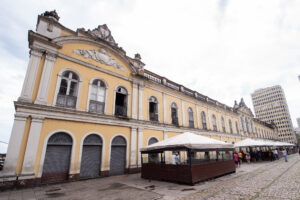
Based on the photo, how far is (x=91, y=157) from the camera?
383 inches

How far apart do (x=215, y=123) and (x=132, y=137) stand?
49.7 feet

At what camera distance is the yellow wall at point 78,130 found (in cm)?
823

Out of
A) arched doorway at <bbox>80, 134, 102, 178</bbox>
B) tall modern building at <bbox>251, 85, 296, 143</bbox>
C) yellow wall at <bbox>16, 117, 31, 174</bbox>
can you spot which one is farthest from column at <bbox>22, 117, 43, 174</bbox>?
tall modern building at <bbox>251, 85, 296, 143</bbox>

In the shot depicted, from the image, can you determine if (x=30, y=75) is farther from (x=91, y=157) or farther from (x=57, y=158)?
(x=91, y=157)

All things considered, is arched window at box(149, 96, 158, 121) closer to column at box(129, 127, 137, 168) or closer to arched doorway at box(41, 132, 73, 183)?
column at box(129, 127, 137, 168)

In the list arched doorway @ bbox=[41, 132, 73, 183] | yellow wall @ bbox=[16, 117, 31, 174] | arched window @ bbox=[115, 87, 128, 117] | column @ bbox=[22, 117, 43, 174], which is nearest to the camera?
yellow wall @ bbox=[16, 117, 31, 174]

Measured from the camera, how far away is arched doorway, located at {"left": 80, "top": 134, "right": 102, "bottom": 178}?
935 centimetres

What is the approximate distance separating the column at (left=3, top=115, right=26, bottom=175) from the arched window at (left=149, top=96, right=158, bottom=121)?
363 inches

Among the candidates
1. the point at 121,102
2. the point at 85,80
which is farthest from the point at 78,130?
the point at 121,102

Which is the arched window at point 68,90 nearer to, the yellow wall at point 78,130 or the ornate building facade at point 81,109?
the ornate building facade at point 81,109

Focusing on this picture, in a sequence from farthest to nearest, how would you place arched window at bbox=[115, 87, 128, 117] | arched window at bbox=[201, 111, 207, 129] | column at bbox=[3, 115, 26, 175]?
arched window at bbox=[201, 111, 207, 129]
arched window at bbox=[115, 87, 128, 117]
column at bbox=[3, 115, 26, 175]

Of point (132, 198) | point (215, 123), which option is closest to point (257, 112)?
point (215, 123)

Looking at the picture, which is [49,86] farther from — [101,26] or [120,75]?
[101,26]

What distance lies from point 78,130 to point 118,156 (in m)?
3.41
